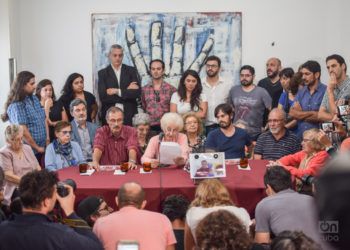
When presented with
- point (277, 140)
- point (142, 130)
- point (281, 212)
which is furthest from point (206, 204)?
point (142, 130)

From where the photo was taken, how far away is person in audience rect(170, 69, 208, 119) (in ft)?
19.4

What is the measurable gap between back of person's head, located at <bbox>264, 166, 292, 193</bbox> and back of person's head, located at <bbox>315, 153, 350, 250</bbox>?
2729 mm

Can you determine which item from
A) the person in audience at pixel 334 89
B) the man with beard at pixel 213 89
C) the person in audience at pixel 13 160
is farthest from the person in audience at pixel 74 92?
the person in audience at pixel 334 89

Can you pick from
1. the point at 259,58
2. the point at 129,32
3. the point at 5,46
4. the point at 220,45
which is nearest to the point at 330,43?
the point at 259,58

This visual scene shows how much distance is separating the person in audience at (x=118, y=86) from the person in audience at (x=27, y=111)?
4.50 feet

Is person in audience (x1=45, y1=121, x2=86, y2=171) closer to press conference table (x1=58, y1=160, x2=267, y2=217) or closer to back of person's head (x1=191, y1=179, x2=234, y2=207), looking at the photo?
press conference table (x1=58, y1=160, x2=267, y2=217)

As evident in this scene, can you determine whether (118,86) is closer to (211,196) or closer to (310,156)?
(310,156)

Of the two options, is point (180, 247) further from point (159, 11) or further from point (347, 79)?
point (159, 11)

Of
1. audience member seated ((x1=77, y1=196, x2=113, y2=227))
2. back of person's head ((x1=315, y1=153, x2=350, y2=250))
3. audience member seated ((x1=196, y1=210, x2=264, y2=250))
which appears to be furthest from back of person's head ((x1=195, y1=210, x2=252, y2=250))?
back of person's head ((x1=315, y1=153, x2=350, y2=250))

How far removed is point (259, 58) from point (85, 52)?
218 cm

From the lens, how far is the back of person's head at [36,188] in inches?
88.0

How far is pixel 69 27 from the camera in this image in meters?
6.70

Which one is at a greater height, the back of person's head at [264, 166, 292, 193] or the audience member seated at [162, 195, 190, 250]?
the back of person's head at [264, 166, 292, 193]

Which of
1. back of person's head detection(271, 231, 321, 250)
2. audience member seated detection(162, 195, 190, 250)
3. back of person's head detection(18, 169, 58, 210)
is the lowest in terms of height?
audience member seated detection(162, 195, 190, 250)
